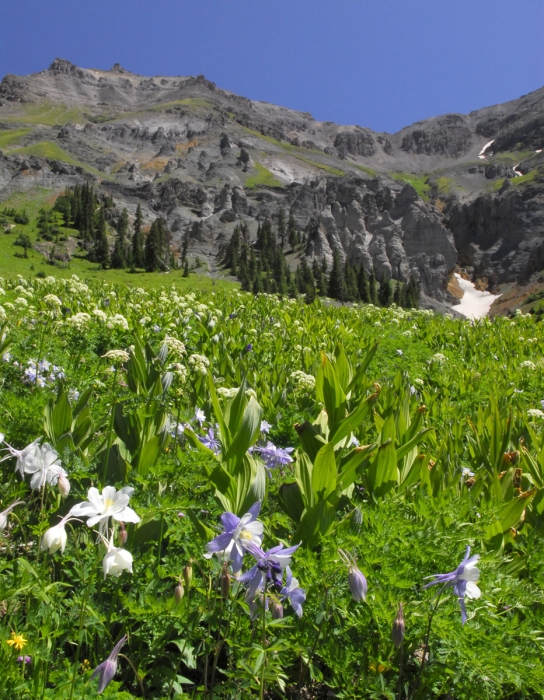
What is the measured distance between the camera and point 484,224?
482 ft

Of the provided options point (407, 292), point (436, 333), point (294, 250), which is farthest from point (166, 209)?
point (436, 333)

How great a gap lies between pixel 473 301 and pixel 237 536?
14413cm

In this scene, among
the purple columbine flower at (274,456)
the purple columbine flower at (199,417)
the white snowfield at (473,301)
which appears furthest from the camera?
the white snowfield at (473,301)

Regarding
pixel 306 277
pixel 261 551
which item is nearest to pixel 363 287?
pixel 306 277

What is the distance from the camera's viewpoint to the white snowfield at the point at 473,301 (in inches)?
4990

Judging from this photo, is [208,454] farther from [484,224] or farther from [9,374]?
[484,224]

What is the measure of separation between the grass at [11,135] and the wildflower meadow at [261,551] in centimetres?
17498

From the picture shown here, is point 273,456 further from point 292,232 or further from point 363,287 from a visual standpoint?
point 292,232

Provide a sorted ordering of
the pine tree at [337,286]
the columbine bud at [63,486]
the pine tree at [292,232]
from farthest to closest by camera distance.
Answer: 1. the pine tree at [292,232]
2. the pine tree at [337,286]
3. the columbine bud at [63,486]

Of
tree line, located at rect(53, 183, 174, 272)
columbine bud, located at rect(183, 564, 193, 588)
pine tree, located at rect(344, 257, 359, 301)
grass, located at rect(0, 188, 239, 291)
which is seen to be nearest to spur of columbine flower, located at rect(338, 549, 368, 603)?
columbine bud, located at rect(183, 564, 193, 588)

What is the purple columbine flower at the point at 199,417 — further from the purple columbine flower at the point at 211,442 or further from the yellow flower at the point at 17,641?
the yellow flower at the point at 17,641

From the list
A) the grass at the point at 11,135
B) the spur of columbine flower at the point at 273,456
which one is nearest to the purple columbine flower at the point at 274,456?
the spur of columbine flower at the point at 273,456

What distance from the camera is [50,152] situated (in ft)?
465

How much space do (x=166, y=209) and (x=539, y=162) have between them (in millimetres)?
151685
